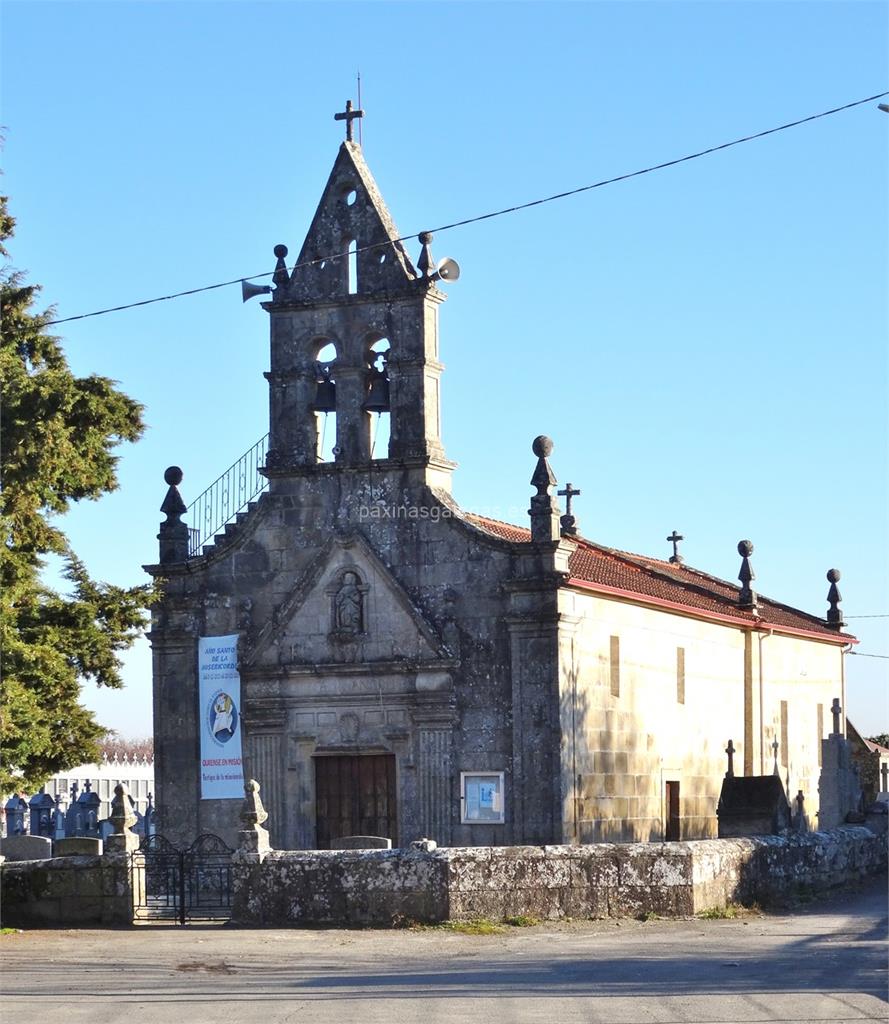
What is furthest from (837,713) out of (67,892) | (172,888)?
(67,892)

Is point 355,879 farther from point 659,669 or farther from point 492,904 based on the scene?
point 659,669

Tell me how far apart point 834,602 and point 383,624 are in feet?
63.0

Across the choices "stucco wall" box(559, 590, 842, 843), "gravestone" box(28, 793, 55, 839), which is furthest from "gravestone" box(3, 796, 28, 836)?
"stucco wall" box(559, 590, 842, 843)

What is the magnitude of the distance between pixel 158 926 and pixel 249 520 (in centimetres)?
958

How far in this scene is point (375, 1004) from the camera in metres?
16.8

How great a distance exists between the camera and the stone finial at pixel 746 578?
4153 cm

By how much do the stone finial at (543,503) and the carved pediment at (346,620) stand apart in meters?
2.51

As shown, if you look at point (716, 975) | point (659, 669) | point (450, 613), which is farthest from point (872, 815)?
point (716, 975)

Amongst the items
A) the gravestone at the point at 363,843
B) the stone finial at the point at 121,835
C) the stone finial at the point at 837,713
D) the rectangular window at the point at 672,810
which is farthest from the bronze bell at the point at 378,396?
the stone finial at the point at 837,713

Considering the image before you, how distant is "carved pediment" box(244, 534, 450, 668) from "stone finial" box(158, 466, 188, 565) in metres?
2.27

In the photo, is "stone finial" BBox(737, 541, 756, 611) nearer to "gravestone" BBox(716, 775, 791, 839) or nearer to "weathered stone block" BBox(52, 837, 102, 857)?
"gravestone" BBox(716, 775, 791, 839)

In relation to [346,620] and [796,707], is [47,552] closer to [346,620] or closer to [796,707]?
[346,620]

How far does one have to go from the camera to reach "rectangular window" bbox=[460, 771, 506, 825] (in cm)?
3109

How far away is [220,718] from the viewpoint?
3309cm
